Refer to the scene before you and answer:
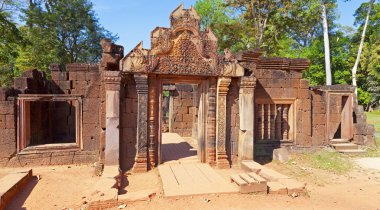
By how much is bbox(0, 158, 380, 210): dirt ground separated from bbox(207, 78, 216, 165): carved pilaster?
0.54 metres

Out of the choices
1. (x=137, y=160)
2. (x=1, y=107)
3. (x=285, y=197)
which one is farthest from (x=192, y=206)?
(x=1, y=107)

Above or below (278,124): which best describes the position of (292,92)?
above

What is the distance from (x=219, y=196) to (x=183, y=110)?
8420 millimetres

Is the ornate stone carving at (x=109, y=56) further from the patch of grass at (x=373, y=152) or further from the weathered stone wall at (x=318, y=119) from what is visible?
the patch of grass at (x=373, y=152)

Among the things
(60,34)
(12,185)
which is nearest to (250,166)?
(12,185)

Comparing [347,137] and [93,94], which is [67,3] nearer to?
[93,94]

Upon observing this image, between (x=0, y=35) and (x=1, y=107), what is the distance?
8.94 metres

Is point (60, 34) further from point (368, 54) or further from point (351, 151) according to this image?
point (368, 54)

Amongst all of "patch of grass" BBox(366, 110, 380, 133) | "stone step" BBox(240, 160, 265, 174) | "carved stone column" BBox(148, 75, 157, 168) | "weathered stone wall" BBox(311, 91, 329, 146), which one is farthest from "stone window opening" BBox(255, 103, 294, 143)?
"patch of grass" BBox(366, 110, 380, 133)

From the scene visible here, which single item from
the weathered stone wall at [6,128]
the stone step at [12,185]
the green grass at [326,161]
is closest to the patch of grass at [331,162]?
the green grass at [326,161]

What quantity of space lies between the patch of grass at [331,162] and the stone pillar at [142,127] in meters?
5.19

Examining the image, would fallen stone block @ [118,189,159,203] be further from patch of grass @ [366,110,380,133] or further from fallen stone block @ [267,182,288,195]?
patch of grass @ [366,110,380,133]

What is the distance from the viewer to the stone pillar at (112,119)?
5.86 metres

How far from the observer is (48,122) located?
9.59 m
